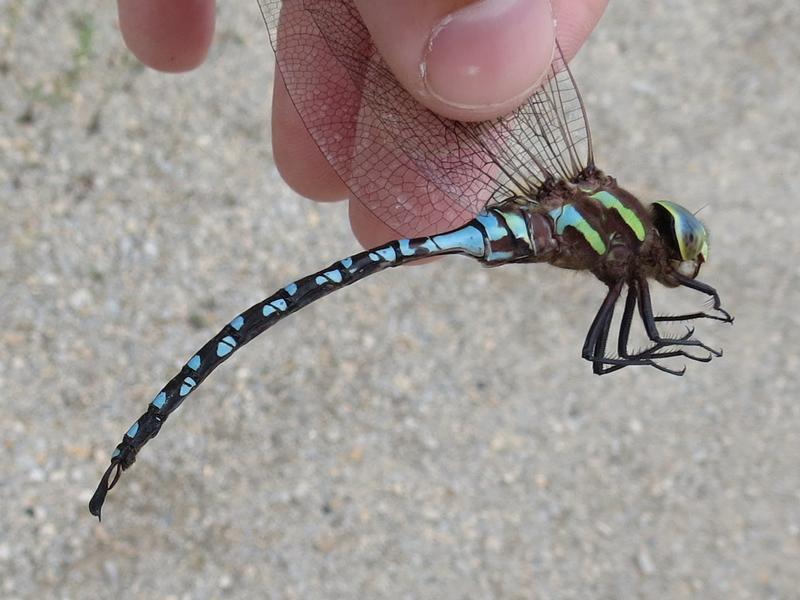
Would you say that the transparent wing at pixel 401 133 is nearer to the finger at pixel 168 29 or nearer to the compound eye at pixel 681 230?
the compound eye at pixel 681 230

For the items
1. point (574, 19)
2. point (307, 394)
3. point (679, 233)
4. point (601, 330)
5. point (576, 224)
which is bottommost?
point (307, 394)

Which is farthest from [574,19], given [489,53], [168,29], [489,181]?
[168,29]

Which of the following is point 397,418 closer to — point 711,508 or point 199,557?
point 199,557

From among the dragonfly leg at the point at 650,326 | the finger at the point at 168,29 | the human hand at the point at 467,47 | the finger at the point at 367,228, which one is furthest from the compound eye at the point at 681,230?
the finger at the point at 168,29

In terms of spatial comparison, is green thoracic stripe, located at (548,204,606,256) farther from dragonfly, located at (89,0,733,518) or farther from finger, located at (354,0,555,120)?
finger, located at (354,0,555,120)

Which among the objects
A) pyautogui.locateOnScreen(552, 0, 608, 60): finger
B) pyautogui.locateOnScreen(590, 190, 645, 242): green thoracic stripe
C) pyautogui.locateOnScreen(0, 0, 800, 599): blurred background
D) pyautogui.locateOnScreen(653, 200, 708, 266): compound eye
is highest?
pyautogui.locateOnScreen(552, 0, 608, 60): finger

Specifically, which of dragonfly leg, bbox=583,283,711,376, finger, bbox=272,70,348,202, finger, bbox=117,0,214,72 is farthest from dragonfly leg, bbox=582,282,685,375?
finger, bbox=117,0,214,72

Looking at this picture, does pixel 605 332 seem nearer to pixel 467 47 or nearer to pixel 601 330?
pixel 601 330
